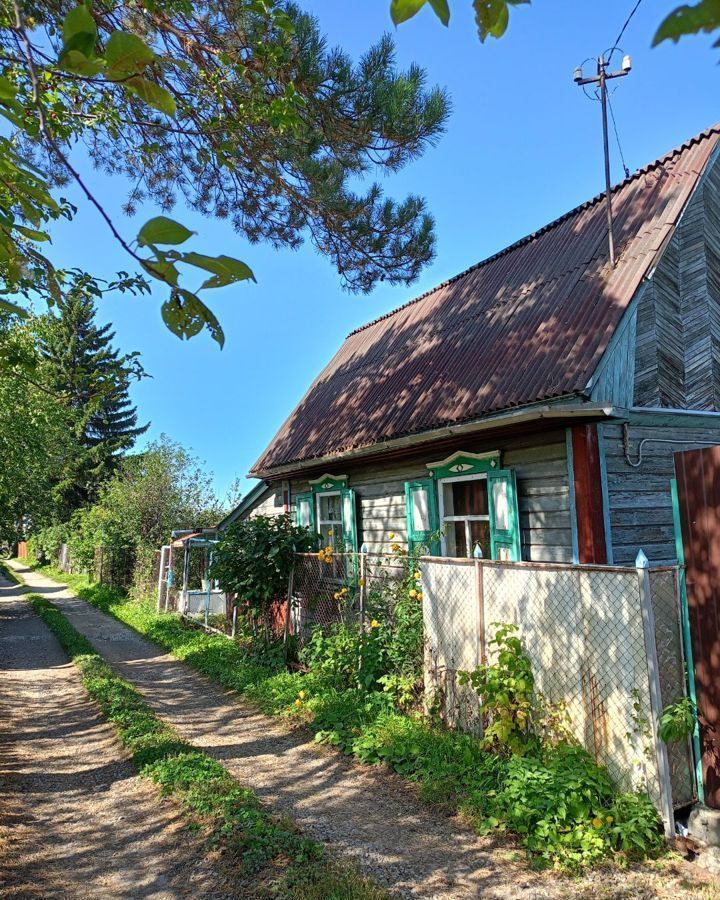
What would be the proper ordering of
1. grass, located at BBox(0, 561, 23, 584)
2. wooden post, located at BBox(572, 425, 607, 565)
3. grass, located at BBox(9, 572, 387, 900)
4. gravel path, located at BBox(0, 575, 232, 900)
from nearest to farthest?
grass, located at BBox(9, 572, 387, 900), gravel path, located at BBox(0, 575, 232, 900), wooden post, located at BBox(572, 425, 607, 565), grass, located at BBox(0, 561, 23, 584)

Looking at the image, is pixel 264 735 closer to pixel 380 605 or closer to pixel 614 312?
pixel 380 605

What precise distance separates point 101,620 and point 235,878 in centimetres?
1377

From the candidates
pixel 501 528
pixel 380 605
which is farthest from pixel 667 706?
pixel 380 605

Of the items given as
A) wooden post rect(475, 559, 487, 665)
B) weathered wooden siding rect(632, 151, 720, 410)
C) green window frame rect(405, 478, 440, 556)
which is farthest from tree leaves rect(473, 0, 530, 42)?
green window frame rect(405, 478, 440, 556)

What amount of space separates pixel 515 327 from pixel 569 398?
7.31 feet

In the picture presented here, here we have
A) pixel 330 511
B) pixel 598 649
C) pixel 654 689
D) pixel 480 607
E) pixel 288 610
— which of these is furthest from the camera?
pixel 330 511

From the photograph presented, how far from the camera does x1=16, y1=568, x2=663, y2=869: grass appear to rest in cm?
411

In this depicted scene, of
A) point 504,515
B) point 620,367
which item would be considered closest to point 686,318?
point 620,367

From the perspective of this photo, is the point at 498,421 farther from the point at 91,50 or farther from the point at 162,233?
the point at 162,233

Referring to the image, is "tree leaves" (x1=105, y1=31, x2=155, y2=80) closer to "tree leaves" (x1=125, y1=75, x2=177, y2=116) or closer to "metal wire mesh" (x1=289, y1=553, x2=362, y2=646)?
"tree leaves" (x1=125, y1=75, x2=177, y2=116)

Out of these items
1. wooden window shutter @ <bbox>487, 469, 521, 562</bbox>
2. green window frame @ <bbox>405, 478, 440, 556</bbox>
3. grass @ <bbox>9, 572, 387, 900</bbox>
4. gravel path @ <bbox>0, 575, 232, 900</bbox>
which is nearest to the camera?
grass @ <bbox>9, 572, 387, 900</bbox>

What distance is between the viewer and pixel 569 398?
6262 mm

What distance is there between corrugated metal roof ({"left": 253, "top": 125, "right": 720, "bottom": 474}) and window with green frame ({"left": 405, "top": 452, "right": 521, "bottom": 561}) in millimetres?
719

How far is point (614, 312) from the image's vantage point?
21.8 ft
